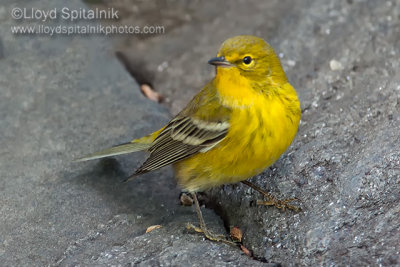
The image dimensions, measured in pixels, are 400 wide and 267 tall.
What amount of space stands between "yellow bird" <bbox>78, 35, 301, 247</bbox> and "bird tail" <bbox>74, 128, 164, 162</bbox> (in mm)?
379

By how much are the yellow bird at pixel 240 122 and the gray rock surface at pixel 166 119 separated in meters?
0.30

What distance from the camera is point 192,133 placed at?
383 cm

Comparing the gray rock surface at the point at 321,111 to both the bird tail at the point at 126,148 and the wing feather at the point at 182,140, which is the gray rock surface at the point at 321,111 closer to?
the wing feather at the point at 182,140

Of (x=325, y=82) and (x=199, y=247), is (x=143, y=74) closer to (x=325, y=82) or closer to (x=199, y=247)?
(x=325, y=82)

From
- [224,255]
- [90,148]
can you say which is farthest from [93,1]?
[224,255]

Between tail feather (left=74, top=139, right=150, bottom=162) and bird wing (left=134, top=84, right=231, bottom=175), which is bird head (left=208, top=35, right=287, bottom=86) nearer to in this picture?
bird wing (left=134, top=84, right=231, bottom=175)

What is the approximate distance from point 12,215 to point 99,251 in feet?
2.31

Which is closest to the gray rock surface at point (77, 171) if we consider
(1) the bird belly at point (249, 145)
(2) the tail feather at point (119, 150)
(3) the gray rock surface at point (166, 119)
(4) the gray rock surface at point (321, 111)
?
(3) the gray rock surface at point (166, 119)

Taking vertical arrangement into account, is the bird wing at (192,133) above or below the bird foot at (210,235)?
above

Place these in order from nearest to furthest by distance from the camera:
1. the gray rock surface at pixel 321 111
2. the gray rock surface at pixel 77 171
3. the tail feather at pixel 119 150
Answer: the gray rock surface at pixel 321 111, the gray rock surface at pixel 77 171, the tail feather at pixel 119 150

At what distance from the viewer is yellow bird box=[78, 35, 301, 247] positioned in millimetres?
3500

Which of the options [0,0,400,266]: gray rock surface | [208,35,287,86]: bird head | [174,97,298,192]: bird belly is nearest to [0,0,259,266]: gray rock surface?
[0,0,400,266]: gray rock surface

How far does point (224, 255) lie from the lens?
330 centimetres

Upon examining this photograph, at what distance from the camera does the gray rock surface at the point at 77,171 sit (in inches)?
137
